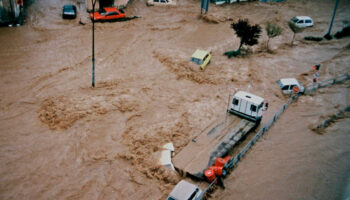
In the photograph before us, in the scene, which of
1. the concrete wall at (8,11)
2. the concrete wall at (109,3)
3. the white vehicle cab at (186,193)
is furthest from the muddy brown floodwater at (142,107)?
the concrete wall at (109,3)

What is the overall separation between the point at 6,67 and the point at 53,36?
20.1 feet

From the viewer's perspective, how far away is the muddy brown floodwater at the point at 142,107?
14.3 m

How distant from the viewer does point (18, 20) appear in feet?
95.5

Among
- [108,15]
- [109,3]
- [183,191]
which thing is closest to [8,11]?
[108,15]

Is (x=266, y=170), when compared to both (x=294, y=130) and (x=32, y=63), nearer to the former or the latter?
(x=294, y=130)

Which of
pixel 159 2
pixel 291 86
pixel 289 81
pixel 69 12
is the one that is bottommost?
pixel 291 86

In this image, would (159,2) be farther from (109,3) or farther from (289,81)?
(289,81)

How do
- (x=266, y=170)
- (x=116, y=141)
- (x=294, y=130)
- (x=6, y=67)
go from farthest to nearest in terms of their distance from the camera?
(x=6, y=67), (x=294, y=130), (x=116, y=141), (x=266, y=170)

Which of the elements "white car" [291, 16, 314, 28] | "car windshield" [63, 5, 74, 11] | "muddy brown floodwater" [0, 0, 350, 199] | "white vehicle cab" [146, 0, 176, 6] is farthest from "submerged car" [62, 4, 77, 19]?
"white car" [291, 16, 314, 28]

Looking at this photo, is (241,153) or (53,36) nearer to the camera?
(241,153)

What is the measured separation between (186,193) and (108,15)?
2248cm

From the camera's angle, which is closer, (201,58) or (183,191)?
(183,191)

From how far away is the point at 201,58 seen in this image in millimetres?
24156

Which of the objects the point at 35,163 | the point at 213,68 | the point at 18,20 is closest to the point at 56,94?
the point at 35,163
